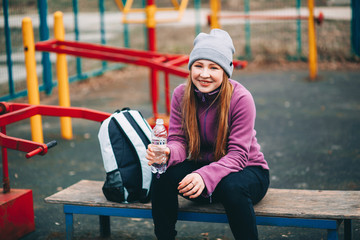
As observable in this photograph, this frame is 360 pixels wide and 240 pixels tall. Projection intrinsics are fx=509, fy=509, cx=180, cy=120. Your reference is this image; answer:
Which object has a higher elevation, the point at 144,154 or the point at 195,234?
the point at 144,154

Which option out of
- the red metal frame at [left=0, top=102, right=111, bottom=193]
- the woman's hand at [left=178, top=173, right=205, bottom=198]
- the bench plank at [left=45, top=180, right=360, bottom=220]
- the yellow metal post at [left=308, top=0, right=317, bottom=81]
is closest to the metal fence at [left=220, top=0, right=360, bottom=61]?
the yellow metal post at [left=308, top=0, right=317, bottom=81]

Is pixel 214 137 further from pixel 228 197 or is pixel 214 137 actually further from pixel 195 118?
pixel 228 197

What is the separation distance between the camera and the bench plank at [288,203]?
2.69 m

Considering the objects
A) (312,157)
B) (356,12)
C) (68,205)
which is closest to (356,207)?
(68,205)

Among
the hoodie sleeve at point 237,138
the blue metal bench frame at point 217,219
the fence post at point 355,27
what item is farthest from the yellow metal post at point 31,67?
the fence post at point 355,27

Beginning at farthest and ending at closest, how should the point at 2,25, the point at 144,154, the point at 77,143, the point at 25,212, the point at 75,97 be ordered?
the point at 75,97 → the point at 2,25 → the point at 77,143 → the point at 25,212 → the point at 144,154

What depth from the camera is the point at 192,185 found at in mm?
2645

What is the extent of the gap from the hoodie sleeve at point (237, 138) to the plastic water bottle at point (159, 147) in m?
0.26

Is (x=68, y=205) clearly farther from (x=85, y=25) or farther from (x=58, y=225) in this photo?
(x=85, y=25)

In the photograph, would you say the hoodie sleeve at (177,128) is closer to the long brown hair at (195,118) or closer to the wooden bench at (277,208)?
the long brown hair at (195,118)

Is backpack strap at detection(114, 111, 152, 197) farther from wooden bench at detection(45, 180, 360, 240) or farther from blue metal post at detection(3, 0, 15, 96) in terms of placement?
blue metal post at detection(3, 0, 15, 96)

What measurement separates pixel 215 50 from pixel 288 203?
96 cm

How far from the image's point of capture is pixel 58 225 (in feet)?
12.3

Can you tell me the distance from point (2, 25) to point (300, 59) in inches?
242
